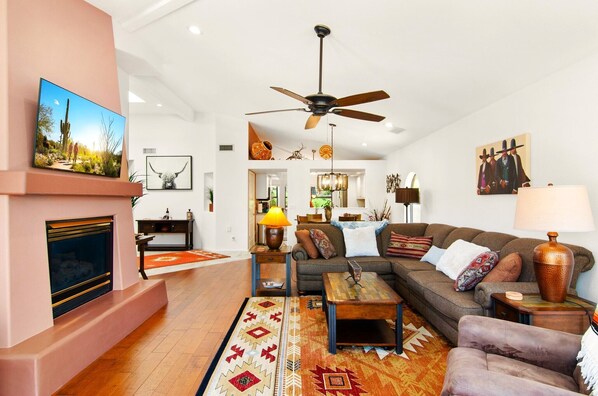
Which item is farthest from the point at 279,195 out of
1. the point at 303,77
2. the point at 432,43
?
the point at 432,43

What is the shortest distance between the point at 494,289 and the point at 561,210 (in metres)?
0.72

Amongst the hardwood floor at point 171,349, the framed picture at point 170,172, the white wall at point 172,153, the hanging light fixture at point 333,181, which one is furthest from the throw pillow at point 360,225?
the framed picture at point 170,172

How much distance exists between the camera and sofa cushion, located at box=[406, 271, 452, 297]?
2.98 m

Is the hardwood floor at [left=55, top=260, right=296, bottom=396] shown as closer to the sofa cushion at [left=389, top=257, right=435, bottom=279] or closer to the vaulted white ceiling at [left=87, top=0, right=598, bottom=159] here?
the sofa cushion at [left=389, top=257, right=435, bottom=279]

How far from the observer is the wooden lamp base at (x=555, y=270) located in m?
2.08

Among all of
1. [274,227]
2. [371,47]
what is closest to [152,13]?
[371,47]

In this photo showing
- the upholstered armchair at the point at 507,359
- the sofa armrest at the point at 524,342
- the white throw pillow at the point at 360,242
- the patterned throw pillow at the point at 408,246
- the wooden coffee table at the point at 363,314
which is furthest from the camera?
the white throw pillow at the point at 360,242

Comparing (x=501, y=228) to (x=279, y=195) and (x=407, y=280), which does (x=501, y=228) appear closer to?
(x=407, y=280)

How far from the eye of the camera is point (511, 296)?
218 centimetres

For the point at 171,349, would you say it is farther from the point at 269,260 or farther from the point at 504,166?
the point at 504,166

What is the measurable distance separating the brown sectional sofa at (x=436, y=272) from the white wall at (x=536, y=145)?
0.79 feet

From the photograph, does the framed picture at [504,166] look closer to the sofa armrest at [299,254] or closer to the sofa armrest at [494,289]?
the sofa armrest at [494,289]

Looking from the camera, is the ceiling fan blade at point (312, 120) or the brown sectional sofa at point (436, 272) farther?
the ceiling fan blade at point (312, 120)

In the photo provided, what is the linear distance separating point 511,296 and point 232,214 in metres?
6.07
